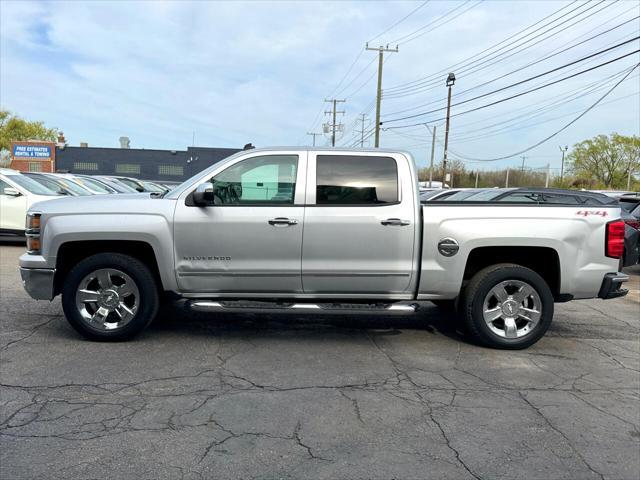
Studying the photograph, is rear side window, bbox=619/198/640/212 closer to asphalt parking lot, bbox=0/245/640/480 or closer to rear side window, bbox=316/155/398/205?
asphalt parking lot, bbox=0/245/640/480

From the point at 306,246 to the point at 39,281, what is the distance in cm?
266

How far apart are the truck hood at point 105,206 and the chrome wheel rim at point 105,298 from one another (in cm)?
60

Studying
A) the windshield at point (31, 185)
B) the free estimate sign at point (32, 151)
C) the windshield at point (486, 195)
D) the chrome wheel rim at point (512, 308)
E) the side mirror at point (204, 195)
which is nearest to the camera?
the side mirror at point (204, 195)

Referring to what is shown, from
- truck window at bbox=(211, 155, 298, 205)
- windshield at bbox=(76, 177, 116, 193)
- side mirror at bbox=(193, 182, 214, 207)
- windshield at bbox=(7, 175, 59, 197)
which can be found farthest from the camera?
windshield at bbox=(76, 177, 116, 193)

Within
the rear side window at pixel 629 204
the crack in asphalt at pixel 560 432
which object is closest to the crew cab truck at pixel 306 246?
the crack in asphalt at pixel 560 432

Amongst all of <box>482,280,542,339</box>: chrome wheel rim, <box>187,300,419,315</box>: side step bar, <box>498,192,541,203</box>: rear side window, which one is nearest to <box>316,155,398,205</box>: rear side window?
<box>187,300,419,315</box>: side step bar

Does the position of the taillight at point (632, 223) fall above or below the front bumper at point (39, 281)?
above

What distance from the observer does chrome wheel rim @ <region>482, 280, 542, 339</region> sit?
17.6ft

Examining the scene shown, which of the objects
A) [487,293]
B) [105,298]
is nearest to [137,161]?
[105,298]

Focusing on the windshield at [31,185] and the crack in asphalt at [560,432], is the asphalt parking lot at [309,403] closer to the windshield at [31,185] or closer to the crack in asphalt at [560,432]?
the crack in asphalt at [560,432]

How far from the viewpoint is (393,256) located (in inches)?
205

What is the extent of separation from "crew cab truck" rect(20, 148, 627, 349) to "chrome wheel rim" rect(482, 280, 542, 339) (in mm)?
12

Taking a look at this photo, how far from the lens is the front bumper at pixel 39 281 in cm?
515

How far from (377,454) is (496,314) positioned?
8.64ft
